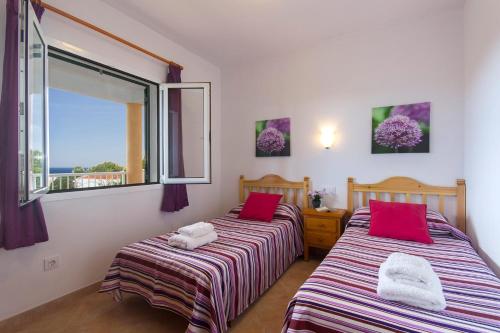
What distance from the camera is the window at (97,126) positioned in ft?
5.64

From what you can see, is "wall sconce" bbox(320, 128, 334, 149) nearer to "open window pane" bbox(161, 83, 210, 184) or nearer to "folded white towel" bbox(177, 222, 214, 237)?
"open window pane" bbox(161, 83, 210, 184)

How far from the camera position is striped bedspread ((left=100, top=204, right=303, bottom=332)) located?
160cm

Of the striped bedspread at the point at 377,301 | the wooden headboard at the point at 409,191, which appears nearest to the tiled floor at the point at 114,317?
the striped bedspread at the point at 377,301

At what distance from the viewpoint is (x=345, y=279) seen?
1.43m

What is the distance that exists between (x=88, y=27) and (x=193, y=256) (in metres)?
2.29

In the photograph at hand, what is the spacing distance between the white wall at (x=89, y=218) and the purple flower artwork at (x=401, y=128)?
2669 millimetres

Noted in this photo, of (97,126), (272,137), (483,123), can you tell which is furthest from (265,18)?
(97,126)

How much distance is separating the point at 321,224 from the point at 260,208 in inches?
29.8

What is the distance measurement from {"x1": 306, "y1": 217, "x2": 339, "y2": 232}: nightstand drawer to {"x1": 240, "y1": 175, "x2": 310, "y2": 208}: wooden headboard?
37 centimetres

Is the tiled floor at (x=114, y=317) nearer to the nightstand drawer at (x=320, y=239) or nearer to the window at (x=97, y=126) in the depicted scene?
the nightstand drawer at (x=320, y=239)

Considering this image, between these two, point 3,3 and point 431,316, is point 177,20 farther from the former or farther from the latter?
point 431,316

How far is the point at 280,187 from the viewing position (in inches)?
138

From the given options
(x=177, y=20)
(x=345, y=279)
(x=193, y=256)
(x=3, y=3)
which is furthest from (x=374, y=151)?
(x=3, y=3)

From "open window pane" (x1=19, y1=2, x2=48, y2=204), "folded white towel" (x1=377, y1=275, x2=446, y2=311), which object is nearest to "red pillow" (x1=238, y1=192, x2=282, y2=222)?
"folded white towel" (x1=377, y1=275, x2=446, y2=311)
